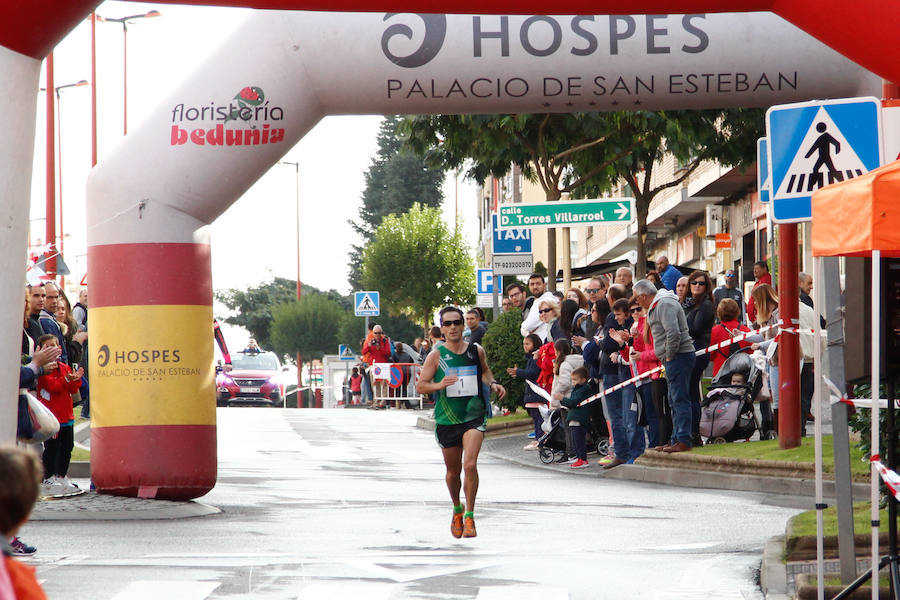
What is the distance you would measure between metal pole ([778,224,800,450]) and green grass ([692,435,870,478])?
0.69ft

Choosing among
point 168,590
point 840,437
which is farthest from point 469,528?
point 840,437

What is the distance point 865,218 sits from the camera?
689 cm

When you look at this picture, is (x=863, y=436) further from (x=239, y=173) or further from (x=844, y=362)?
(x=239, y=173)

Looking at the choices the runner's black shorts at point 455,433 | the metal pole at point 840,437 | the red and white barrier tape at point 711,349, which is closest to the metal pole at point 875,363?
the metal pole at point 840,437

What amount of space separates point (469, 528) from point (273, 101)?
3904 millimetres

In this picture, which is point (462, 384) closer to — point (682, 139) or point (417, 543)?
point (417, 543)

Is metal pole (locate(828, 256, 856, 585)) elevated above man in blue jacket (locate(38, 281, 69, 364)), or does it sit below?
below

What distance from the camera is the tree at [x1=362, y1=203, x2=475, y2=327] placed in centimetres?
7612

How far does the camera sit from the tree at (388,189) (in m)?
106

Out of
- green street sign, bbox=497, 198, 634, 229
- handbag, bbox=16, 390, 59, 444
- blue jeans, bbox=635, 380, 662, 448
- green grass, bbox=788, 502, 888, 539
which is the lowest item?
green grass, bbox=788, 502, 888, 539

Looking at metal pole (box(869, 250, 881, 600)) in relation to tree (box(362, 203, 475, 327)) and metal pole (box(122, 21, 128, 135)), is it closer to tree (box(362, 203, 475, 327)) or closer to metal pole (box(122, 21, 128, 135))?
metal pole (box(122, 21, 128, 135))

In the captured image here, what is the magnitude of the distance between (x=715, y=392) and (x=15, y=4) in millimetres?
10470

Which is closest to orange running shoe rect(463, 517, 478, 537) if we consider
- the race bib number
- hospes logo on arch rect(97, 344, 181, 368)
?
the race bib number

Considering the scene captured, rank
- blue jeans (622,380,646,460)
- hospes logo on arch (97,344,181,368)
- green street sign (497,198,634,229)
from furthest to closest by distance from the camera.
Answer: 1. green street sign (497,198,634,229)
2. blue jeans (622,380,646,460)
3. hospes logo on arch (97,344,181,368)
